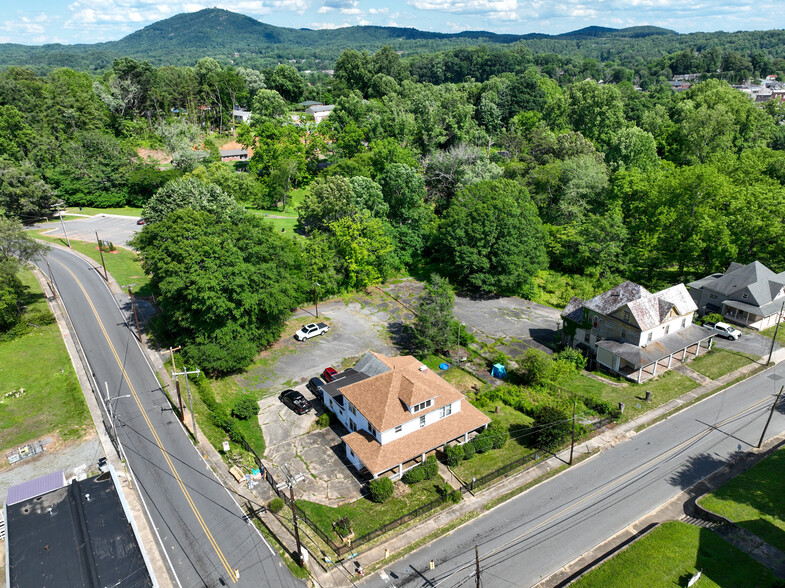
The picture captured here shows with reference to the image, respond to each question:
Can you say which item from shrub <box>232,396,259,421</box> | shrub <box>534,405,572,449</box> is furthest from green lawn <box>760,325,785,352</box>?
shrub <box>232,396,259,421</box>

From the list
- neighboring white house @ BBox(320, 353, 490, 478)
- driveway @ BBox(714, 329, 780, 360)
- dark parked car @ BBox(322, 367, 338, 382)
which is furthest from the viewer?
driveway @ BBox(714, 329, 780, 360)

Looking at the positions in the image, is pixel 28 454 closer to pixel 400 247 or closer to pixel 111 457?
pixel 111 457

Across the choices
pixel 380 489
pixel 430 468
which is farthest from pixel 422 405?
pixel 380 489

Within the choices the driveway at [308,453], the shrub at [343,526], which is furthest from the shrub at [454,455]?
the shrub at [343,526]

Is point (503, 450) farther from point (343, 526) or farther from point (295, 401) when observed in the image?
point (295, 401)

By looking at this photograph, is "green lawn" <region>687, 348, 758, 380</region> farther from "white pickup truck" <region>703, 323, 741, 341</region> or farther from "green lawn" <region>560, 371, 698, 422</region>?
"white pickup truck" <region>703, 323, 741, 341</region>
